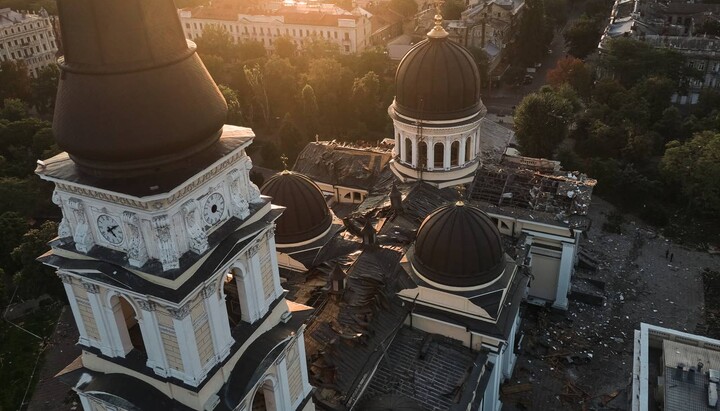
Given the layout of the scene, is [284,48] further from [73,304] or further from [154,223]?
[154,223]

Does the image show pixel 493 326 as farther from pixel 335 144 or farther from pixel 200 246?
pixel 335 144

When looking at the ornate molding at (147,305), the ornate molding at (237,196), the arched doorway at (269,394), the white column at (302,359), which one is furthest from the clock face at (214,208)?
the arched doorway at (269,394)

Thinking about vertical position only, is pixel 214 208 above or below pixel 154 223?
below

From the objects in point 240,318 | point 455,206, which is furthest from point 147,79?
point 455,206

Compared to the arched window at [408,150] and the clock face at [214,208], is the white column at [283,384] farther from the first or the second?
the arched window at [408,150]

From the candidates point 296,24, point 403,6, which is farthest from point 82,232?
point 403,6
